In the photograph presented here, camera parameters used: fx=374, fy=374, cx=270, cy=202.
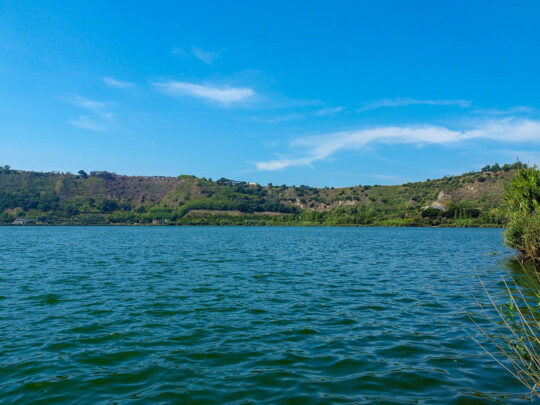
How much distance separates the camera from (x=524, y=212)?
2870 cm

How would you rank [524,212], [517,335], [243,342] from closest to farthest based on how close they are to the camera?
[517,335] < [243,342] < [524,212]

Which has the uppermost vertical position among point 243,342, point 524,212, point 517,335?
point 524,212

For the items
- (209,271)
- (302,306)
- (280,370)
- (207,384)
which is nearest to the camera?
(207,384)

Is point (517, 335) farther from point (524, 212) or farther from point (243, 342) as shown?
point (524, 212)

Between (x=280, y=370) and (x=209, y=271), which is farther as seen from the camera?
(x=209, y=271)

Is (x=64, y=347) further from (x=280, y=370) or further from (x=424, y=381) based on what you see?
(x=424, y=381)

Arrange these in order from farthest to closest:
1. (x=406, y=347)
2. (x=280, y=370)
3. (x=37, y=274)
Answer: (x=37, y=274)
(x=406, y=347)
(x=280, y=370)

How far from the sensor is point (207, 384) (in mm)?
9148

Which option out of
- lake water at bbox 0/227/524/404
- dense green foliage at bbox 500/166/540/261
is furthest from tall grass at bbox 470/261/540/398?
dense green foliage at bbox 500/166/540/261

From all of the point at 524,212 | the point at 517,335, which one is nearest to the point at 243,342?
the point at 517,335

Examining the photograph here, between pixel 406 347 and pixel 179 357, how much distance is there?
22.9 ft

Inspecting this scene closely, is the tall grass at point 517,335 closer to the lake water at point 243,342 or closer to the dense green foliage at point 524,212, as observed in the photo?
the lake water at point 243,342

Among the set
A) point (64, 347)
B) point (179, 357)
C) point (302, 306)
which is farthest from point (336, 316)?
point (64, 347)

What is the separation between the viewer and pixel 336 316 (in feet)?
50.5
